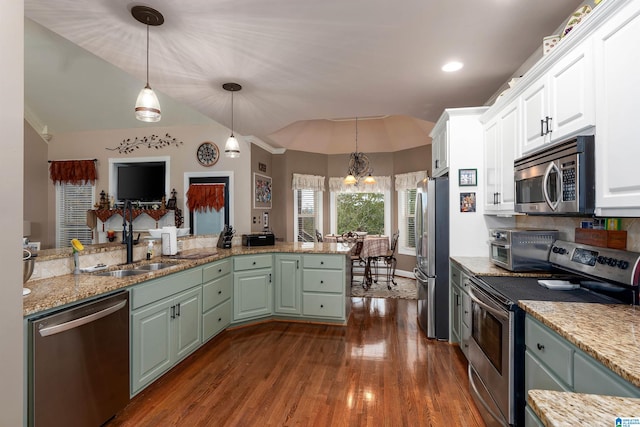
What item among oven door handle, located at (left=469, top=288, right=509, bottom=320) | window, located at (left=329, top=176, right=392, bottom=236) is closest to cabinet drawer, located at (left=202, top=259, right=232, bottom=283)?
oven door handle, located at (left=469, top=288, right=509, bottom=320)

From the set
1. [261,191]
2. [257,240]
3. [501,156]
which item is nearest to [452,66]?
[501,156]

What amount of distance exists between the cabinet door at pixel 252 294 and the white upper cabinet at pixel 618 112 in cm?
315

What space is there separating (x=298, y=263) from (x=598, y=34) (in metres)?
3.13

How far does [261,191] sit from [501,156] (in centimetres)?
406

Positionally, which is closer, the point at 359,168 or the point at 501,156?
the point at 501,156

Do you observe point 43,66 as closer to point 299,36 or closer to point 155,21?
point 155,21

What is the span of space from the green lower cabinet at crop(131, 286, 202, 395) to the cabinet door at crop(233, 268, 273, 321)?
66cm

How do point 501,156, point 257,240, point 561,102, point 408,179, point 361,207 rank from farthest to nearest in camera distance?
1. point 361,207
2. point 408,179
3. point 257,240
4. point 501,156
5. point 561,102

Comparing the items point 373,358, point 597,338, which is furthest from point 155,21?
point 373,358

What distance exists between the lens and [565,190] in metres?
1.73

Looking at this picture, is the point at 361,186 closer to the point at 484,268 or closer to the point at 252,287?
the point at 252,287

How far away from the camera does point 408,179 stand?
6.43m

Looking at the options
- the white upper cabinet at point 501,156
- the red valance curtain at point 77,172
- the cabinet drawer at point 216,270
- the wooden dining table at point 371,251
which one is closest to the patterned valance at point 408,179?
the wooden dining table at point 371,251

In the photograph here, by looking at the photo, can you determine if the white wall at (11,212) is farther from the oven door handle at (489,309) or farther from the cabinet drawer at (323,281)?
the cabinet drawer at (323,281)
